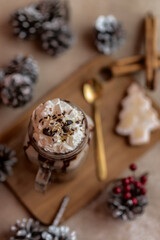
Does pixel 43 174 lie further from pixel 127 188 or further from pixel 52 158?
pixel 127 188

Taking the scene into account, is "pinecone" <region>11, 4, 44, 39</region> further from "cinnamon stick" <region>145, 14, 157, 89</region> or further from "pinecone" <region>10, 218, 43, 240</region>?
"pinecone" <region>10, 218, 43, 240</region>

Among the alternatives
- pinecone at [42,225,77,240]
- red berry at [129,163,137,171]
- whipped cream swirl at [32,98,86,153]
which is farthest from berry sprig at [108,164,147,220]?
whipped cream swirl at [32,98,86,153]

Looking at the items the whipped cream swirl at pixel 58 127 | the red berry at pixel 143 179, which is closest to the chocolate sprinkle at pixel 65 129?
the whipped cream swirl at pixel 58 127

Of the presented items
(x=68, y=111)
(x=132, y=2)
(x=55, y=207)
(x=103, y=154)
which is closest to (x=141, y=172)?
(x=103, y=154)

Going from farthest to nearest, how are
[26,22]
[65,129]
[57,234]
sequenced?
[26,22] < [57,234] < [65,129]

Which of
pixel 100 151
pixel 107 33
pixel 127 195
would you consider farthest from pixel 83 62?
pixel 127 195

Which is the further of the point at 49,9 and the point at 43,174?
the point at 49,9
